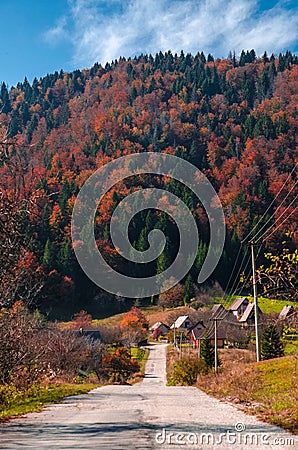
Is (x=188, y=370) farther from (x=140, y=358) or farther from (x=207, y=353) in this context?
(x=140, y=358)

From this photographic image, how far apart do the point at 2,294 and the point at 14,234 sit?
353 cm

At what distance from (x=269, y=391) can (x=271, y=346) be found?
77.0 feet

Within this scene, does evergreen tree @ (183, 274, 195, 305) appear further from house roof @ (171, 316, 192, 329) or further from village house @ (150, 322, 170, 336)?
house roof @ (171, 316, 192, 329)

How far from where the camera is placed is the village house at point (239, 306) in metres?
87.6

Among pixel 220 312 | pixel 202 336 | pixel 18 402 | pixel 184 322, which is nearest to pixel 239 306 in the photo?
pixel 184 322

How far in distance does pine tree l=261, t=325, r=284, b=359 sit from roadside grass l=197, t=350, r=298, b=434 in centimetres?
1573

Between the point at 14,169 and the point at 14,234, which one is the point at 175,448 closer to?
the point at 14,234

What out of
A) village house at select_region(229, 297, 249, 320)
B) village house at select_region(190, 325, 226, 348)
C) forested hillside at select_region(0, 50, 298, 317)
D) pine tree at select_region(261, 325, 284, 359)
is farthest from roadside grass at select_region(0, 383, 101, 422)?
village house at select_region(229, 297, 249, 320)

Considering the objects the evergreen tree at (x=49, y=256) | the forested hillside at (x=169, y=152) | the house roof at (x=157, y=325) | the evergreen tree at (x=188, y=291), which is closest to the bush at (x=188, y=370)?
the forested hillside at (x=169, y=152)

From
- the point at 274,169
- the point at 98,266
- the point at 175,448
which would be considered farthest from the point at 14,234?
the point at 274,169

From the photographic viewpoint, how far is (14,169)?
26.8ft

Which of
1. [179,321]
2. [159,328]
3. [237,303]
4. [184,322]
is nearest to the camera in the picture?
[179,321]

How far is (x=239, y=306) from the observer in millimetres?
89375

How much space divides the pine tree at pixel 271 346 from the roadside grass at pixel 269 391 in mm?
15732
